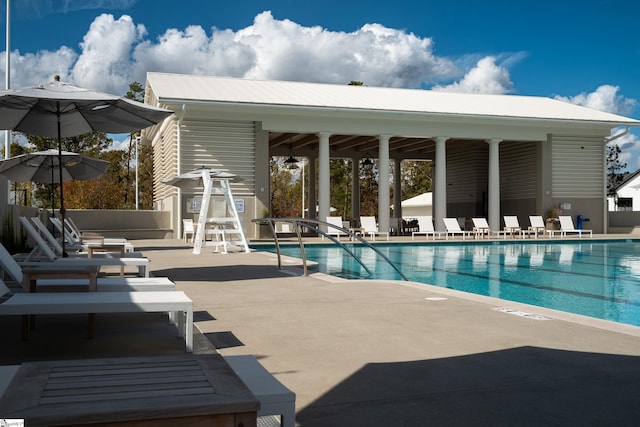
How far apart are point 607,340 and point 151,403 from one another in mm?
3589

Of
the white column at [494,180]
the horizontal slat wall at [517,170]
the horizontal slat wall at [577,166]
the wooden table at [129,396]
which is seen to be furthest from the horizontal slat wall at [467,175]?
the wooden table at [129,396]

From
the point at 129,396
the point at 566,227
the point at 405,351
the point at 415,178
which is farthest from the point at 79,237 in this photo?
the point at 415,178

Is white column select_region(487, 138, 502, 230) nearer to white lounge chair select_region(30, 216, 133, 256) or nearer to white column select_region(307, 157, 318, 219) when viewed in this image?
white column select_region(307, 157, 318, 219)

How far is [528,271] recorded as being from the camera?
11.9 m

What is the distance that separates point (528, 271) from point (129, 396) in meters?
11.0

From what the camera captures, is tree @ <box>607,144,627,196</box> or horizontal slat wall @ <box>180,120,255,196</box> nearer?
horizontal slat wall @ <box>180,120,255,196</box>

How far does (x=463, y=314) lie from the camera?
5559mm

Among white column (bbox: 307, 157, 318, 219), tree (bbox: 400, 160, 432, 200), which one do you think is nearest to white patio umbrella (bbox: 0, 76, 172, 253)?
white column (bbox: 307, 157, 318, 219)

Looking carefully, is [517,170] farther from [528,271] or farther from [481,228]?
[528,271]

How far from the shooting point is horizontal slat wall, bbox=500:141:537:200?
26234 millimetres

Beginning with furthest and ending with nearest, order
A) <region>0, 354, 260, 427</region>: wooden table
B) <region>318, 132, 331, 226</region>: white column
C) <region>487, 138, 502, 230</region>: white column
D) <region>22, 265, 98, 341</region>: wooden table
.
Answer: <region>487, 138, 502, 230</region>: white column → <region>318, 132, 331, 226</region>: white column → <region>22, 265, 98, 341</region>: wooden table → <region>0, 354, 260, 427</region>: wooden table

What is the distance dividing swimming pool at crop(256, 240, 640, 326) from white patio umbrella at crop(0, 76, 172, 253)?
4.97m

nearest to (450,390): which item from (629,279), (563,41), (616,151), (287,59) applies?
(629,279)

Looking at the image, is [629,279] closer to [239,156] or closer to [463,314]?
[463,314]
